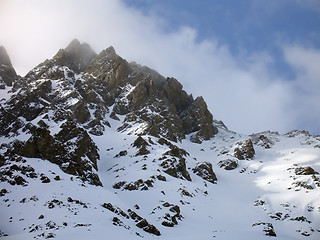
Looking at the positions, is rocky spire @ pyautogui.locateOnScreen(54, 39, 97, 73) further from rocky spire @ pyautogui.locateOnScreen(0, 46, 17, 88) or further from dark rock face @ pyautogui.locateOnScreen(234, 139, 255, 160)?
dark rock face @ pyautogui.locateOnScreen(234, 139, 255, 160)

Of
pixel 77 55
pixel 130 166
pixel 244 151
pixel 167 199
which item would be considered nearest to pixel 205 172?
pixel 130 166

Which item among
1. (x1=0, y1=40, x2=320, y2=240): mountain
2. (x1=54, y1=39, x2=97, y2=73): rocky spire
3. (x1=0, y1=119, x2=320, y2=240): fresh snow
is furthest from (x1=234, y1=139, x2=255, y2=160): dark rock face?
(x1=54, y1=39, x2=97, y2=73): rocky spire

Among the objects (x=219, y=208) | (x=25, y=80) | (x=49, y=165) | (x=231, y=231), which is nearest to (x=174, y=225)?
(x=231, y=231)

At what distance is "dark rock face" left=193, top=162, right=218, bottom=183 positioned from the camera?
66750 mm

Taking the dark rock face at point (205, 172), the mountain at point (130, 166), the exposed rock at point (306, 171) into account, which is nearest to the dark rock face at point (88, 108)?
the mountain at point (130, 166)

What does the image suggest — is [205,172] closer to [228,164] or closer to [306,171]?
[228,164]

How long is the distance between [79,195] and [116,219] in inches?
284

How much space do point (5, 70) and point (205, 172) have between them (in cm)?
8137

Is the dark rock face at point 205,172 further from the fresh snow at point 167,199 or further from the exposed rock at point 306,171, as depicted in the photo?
the exposed rock at point 306,171

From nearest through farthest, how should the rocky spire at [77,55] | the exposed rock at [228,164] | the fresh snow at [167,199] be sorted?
the fresh snow at [167,199] < the exposed rock at [228,164] < the rocky spire at [77,55]

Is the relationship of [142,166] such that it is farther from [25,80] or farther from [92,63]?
[92,63]

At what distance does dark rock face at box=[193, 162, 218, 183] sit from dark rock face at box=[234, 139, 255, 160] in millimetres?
20600

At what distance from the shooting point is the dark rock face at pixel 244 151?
86.5 m

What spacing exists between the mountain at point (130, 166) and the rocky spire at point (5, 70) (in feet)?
1.56
